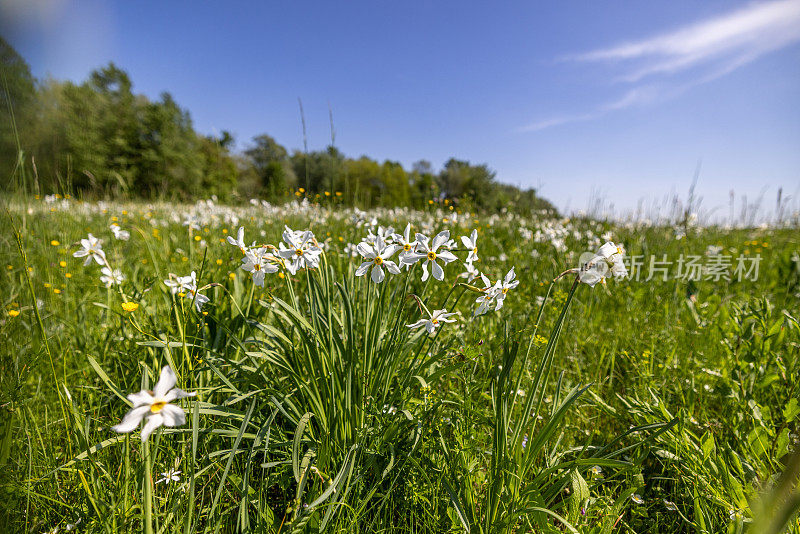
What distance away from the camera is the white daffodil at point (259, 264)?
1.41m

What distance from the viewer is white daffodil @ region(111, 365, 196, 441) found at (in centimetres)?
69

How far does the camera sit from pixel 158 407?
28.9 inches

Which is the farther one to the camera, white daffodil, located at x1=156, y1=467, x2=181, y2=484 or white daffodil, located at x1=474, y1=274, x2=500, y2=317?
white daffodil, located at x1=474, y1=274, x2=500, y2=317

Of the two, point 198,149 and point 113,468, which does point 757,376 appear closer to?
point 113,468

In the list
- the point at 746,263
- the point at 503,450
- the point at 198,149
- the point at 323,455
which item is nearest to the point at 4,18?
the point at 323,455

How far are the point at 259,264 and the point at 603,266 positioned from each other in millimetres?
1204

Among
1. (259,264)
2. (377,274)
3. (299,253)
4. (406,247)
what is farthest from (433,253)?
(259,264)

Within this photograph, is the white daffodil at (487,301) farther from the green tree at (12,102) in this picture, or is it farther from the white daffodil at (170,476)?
the green tree at (12,102)

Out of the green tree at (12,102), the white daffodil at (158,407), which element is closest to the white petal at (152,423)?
the white daffodil at (158,407)

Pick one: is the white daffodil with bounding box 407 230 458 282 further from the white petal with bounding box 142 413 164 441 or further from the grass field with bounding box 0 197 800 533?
the white petal with bounding box 142 413 164 441

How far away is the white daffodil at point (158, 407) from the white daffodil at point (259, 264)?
677mm

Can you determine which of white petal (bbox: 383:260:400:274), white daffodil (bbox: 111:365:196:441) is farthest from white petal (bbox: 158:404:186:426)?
white petal (bbox: 383:260:400:274)

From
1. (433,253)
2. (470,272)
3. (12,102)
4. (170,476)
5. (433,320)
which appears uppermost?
(12,102)

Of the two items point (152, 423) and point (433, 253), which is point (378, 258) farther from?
point (152, 423)
